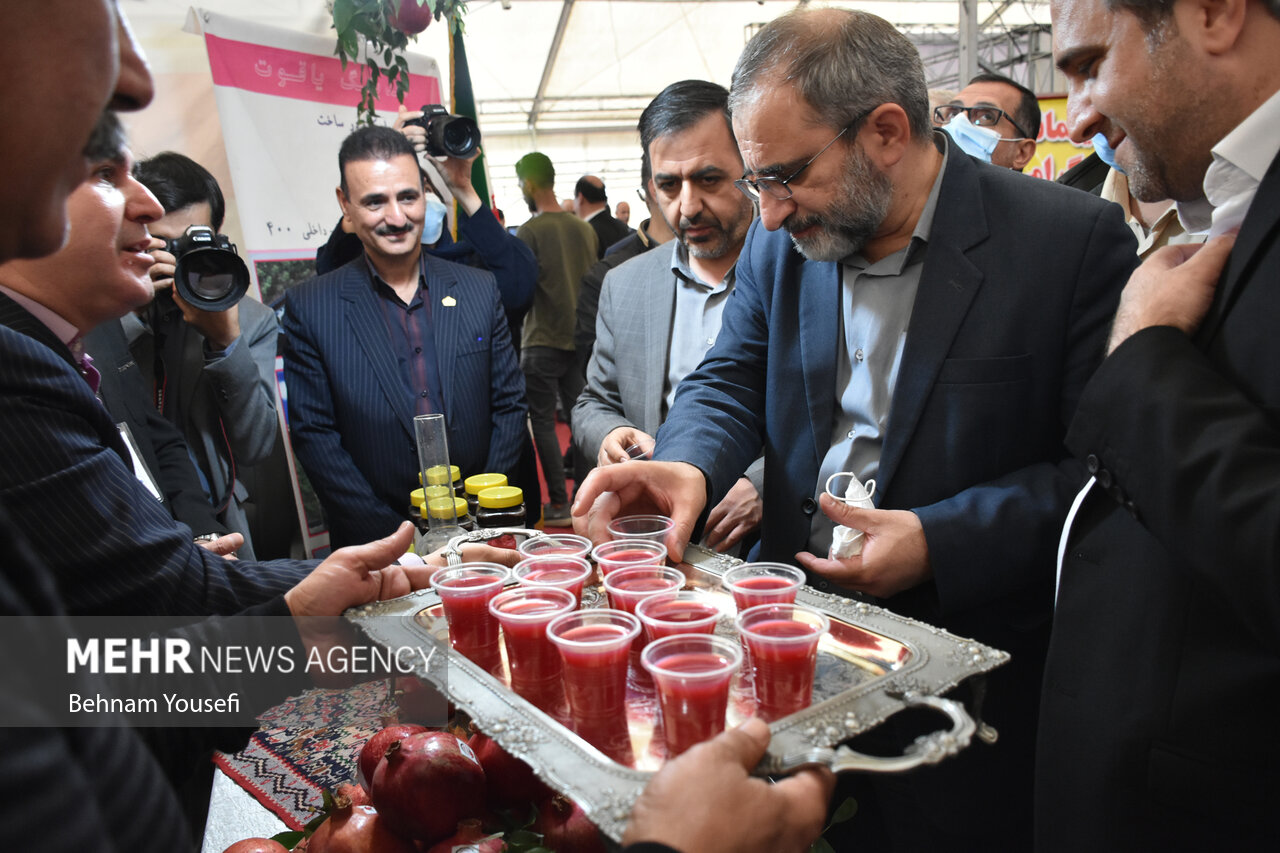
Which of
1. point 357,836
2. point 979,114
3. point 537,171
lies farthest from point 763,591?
point 537,171

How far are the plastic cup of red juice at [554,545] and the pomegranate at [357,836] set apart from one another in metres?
0.52

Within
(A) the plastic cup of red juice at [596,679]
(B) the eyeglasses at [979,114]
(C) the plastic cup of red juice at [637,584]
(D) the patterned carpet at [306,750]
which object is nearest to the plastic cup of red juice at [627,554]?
(C) the plastic cup of red juice at [637,584]

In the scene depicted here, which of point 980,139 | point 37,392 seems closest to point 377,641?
point 37,392

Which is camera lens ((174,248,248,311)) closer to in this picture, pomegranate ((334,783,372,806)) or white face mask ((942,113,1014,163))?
pomegranate ((334,783,372,806))

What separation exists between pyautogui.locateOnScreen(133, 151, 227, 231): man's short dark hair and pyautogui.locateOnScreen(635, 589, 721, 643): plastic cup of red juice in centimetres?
246

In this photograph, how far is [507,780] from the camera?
1.17m

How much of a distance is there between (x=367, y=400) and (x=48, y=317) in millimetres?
1453

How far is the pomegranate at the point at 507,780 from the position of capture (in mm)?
1171

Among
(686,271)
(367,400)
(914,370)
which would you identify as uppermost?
(686,271)

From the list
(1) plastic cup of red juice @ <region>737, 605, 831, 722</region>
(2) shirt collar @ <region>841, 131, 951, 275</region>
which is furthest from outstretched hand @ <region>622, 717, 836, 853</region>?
(2) shirt collar @ <region>841, 131, 951, 275</region>

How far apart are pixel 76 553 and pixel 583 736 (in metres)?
0.87

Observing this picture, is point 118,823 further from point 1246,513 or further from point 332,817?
point 1246,513

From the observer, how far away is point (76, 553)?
1237mm

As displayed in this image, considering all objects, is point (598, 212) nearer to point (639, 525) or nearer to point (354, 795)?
point (639, 525)
